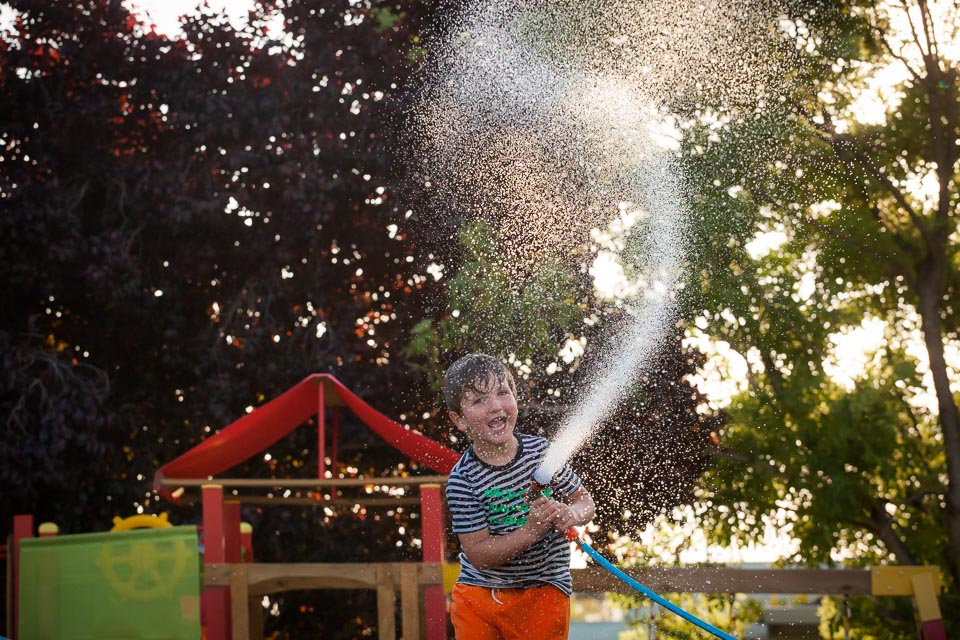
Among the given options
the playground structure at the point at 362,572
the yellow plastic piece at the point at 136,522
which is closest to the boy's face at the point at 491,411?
the playground structure at the point at 362,572

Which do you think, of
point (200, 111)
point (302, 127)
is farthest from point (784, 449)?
point (200, 111)

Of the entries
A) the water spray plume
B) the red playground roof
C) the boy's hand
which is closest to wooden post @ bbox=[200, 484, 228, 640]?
the red playground roof

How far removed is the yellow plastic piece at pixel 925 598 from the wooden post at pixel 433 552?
2370 millimetres

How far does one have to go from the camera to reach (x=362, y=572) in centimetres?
543

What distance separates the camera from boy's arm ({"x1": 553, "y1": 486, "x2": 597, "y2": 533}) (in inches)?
117

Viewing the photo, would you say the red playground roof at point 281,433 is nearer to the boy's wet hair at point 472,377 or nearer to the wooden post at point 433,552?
the wooden post at point 433,552

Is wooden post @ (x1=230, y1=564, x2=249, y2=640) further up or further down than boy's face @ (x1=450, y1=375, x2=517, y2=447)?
further down

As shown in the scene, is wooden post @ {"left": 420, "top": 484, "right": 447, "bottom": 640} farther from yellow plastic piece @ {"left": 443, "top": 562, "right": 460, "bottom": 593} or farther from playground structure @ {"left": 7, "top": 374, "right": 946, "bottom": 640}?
yellow plastic piece @ {"left": 443, "top": 562, "right": 460, "bottom": 593}


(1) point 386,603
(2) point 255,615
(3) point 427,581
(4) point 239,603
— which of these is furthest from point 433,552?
(2) point 255,615

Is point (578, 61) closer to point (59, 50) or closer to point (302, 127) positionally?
point (302, 127)

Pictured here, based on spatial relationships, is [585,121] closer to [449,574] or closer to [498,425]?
[449,574]

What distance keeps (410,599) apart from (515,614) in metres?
2.20

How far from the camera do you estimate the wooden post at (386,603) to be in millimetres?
5359

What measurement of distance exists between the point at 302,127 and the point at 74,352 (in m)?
2.29
